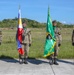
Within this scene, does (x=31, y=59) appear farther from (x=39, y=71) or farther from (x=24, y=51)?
(x=39, y=71)

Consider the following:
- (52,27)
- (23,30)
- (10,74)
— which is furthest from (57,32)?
(10,74)

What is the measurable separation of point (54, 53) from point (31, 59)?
1.95 m

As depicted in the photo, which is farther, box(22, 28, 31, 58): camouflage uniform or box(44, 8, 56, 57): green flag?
box(22, 28, 31, 58): camouflage uniform

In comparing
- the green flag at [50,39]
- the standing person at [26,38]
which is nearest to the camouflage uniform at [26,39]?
the standing person at [26,38]

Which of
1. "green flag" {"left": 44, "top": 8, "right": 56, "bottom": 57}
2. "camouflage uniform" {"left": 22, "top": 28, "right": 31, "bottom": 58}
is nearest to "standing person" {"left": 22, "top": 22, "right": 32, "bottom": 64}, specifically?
"camouflage uniform" {"left": 22, "top": 28, "right": 31, "bottom": 58}

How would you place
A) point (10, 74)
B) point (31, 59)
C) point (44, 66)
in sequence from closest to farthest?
point (10, 74) → point (44, 66) → point (31, 59)

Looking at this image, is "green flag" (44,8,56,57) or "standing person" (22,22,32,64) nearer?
"green flag" (44,8,56,57)

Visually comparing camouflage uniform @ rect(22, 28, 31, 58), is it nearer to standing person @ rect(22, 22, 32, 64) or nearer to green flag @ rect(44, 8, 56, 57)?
standing person @ rect(22, 22, 32, 64)

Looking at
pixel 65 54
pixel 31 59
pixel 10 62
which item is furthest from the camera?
pixel 65 54

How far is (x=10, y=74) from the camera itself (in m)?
10.8

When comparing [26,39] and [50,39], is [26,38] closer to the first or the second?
[26,39]

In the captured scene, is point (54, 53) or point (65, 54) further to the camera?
point (65, 54)

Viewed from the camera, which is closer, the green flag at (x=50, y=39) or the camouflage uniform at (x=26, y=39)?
the green flag at (x=50, y=39)

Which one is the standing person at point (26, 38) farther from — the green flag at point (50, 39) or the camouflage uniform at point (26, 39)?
the green flag at point (50, 39)
